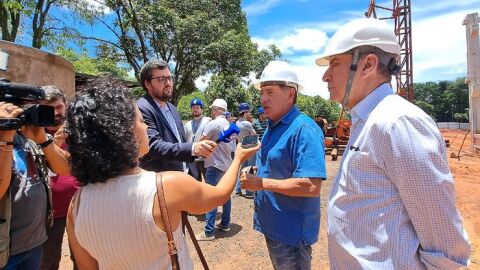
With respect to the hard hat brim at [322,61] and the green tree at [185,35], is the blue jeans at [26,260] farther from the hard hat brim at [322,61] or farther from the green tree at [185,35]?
the green tree at [185,35]

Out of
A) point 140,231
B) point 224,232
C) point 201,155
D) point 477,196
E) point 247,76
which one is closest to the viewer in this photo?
point 140,231

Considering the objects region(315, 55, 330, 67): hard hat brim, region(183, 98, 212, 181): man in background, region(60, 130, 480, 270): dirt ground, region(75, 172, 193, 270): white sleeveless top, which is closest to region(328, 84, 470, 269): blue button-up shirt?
region(315, 55, 330, 67): hard hat brim

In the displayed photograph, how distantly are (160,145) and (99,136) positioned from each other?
1.43 meters

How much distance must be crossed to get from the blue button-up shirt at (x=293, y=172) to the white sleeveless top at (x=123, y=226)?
1.05 metres

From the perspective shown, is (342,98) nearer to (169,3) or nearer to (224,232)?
(224,232)

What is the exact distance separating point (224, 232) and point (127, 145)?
14.5ft

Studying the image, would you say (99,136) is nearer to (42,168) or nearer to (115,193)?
(115,193)

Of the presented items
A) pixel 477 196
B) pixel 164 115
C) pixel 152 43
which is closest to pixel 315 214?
pixel 164 115

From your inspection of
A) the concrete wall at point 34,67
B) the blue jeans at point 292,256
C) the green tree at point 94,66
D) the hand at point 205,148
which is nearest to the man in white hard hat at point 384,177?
the blue jeans at point 292,256

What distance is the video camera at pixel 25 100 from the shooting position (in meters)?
1.93

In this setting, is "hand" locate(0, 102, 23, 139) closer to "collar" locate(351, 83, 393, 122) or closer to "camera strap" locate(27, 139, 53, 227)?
"camera strap" locate(27, 139, 53, 227)

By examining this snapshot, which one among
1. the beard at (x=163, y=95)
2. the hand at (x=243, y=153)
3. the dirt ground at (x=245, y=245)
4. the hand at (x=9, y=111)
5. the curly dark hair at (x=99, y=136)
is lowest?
the dirt ground at (x=245, y=245)

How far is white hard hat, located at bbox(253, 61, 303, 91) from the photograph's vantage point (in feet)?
8.70

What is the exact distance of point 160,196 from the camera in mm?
1582
